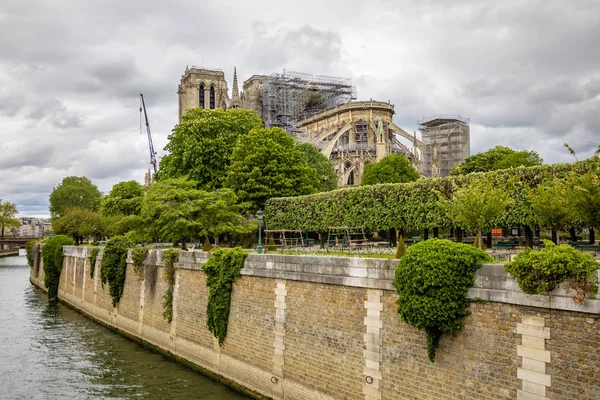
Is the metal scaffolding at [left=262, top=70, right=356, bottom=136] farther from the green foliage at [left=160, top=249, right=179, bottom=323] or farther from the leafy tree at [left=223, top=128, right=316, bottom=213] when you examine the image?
the green foliage at [left=160, top=249, right=179, bottom=323]

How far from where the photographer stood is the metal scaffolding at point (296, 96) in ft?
285

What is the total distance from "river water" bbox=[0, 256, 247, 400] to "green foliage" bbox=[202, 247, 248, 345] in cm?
185

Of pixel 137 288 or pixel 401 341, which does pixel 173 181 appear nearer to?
pixel 137 288

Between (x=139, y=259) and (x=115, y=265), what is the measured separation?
3.87 m

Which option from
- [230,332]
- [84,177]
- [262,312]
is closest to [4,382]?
[230,332]

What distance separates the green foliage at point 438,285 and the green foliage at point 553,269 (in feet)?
3.03

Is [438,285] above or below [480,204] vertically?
below

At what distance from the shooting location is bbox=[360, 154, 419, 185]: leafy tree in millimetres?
56922

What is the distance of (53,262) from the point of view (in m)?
39.8

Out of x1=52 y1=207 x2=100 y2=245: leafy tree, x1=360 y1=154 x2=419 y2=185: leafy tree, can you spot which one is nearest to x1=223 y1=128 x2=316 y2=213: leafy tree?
x1=360 y1=154 x2=419 y2=185: leafy tree

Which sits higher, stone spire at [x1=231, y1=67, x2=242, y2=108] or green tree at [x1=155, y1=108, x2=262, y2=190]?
stone spire at [x1=231, y1=67, x2=242, y2=108]

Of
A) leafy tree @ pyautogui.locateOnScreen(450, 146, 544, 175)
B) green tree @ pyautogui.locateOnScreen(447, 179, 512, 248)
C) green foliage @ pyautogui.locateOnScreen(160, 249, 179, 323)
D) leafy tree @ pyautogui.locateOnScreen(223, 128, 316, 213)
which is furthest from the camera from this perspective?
leafy tree @ pyautogui.locateOnScreen(450, 146, 544, 175)

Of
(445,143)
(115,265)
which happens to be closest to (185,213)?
(115,265)

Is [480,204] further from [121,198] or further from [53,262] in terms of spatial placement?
[121,198]
